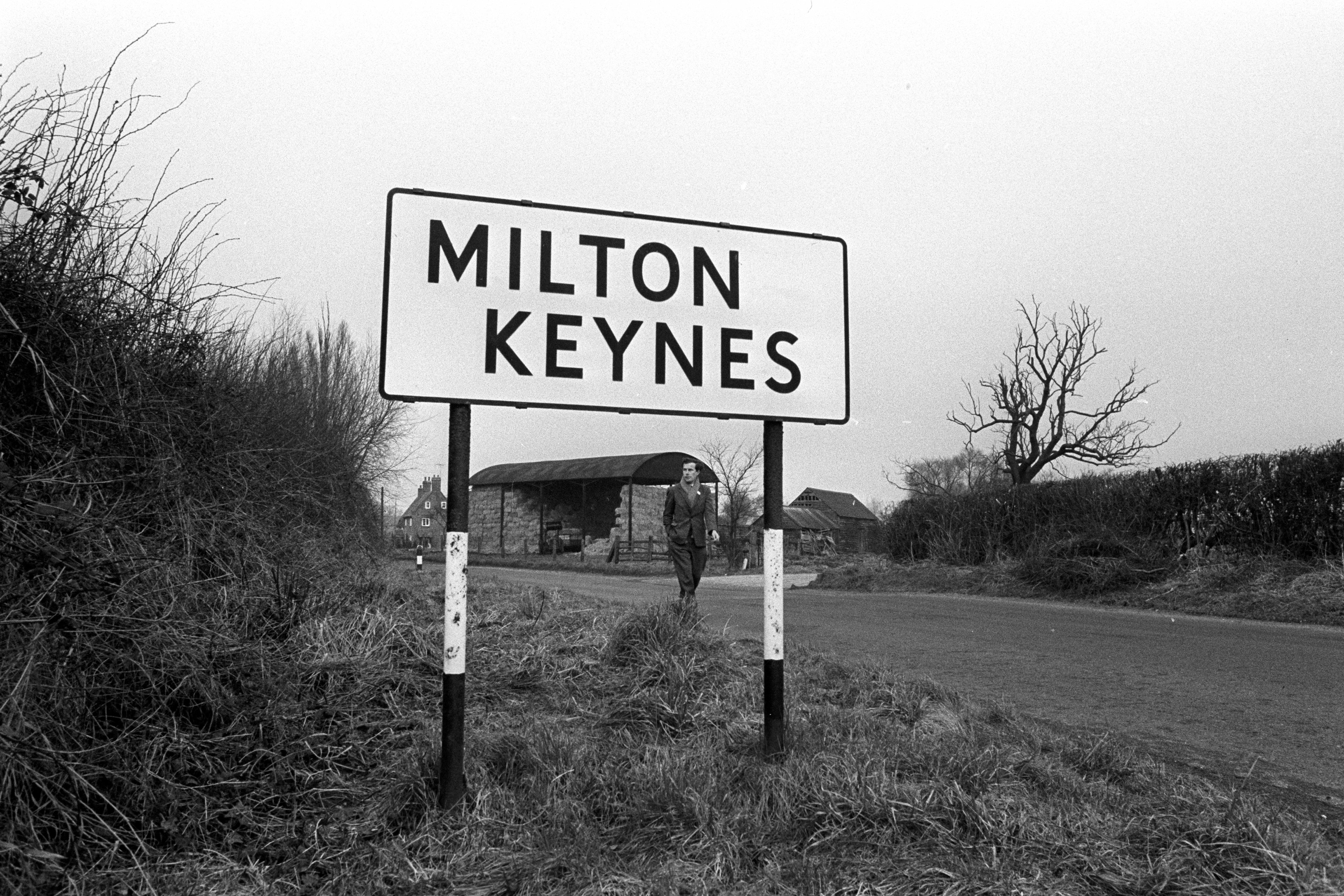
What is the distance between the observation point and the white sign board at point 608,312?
3.36 m

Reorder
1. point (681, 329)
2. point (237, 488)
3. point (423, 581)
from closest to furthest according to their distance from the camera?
point (681, 329) < point (237, 488) < point (423, 581)

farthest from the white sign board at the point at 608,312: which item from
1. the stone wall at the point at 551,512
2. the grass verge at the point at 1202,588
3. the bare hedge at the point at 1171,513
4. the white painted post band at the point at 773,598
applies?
the stone wall at the point at 551,512

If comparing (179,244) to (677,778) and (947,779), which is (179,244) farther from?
(947,779)

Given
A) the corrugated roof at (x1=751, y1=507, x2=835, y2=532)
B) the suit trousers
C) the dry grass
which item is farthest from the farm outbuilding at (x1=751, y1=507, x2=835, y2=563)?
the dry grass

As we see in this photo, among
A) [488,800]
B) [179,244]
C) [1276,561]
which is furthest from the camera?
[1276,561]

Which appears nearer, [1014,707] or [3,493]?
[3,493]

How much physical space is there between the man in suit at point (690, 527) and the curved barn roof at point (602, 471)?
22032mm

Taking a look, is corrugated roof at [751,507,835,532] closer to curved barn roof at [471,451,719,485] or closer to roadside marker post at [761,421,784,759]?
curved barn roof at [471,451,719,485]

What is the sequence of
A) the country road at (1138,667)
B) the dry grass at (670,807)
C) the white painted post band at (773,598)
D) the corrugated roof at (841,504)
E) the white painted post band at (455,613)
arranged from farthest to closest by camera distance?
the corrugated roof at (841,504)
the country road at (1138,667)
the white painted post band at (773,598)
the white painted post band at (455,613)
the dry grass at (670,807)

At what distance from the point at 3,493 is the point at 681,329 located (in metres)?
2.22

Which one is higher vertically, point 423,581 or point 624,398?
point 624,398

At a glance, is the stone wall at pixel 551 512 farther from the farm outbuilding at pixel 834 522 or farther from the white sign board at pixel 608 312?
the white sign board at pixel 608 312

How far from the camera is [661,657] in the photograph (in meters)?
5.03

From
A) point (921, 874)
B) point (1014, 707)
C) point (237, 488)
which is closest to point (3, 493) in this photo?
point (921, 874)
